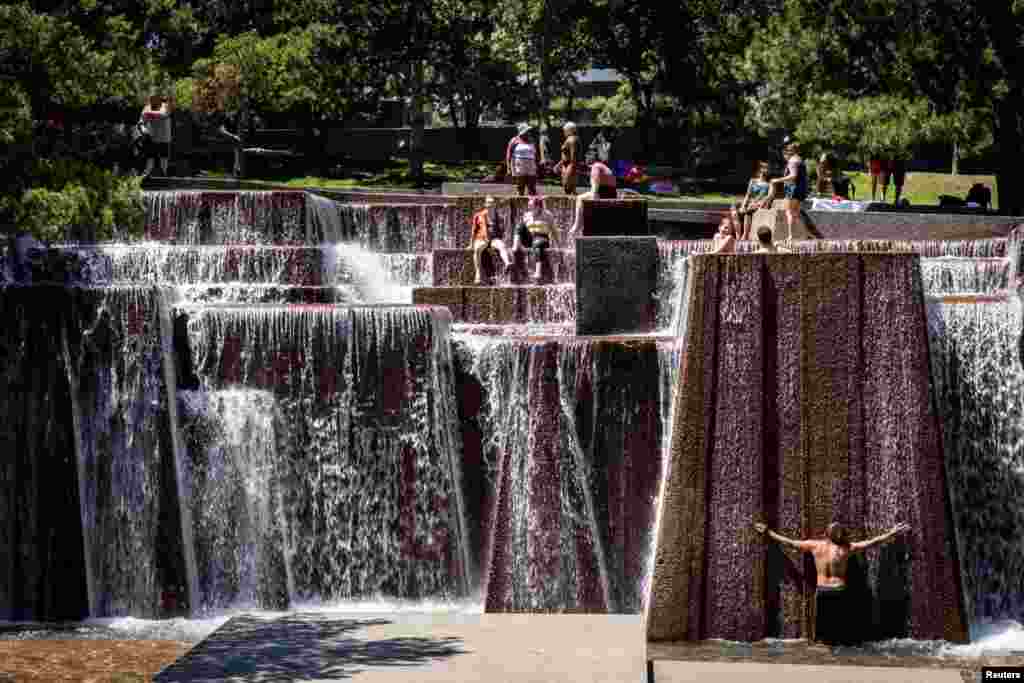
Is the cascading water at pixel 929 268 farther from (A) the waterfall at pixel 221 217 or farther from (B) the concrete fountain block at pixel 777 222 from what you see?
(A) the waterfall at pixel 221 217

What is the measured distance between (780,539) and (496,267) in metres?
6.72

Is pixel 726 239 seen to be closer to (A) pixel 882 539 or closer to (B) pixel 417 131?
(A) pixel 882 539

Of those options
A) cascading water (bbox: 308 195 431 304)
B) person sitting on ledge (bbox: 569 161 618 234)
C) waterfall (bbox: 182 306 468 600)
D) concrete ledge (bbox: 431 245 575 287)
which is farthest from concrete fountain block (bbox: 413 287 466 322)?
person sitting on ledge (bbox: 569 161 618 234)

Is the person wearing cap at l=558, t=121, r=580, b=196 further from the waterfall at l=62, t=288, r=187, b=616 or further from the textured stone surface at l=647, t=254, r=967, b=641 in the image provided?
the textured stone surface at l=647, t=254, r=967, b=641

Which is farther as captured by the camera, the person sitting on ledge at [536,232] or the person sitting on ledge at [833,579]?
the person sitting on ledge at [536,232]

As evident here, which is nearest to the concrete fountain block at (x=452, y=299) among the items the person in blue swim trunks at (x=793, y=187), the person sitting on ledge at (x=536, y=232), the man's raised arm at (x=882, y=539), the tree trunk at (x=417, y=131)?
the person sitting on ledge at (x=536, y=232)

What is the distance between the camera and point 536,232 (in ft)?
73.6

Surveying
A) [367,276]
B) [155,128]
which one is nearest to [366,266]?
[367,276]

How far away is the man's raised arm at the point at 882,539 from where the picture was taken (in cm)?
1633

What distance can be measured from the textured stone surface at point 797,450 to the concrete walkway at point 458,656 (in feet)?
3.30

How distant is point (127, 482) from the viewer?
1923cm

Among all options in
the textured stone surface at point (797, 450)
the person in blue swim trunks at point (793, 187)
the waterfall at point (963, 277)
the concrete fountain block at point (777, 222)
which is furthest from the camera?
the concrete fountain block at point (777, 222)

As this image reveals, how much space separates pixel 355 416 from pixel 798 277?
5.02 m

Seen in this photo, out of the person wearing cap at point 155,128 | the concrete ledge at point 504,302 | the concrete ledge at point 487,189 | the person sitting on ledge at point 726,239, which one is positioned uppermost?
the person wearing cap at point 155,128
